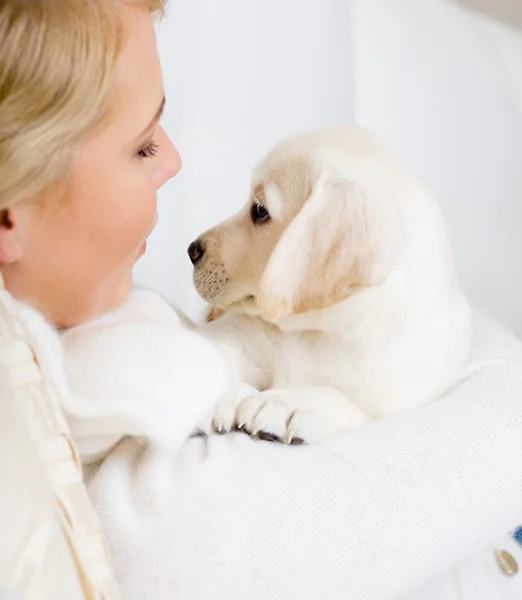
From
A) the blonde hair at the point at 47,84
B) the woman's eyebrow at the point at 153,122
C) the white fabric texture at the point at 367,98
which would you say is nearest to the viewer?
the blonde hair at the point at 47,84

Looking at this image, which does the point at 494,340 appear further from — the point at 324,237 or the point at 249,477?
the point at 249,477

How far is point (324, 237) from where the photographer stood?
3.22ft

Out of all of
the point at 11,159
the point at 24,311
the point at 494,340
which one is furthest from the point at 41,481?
the point at 494,340

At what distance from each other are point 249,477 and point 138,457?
0.12 metres

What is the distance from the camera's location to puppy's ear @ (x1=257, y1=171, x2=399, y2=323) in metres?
0.97

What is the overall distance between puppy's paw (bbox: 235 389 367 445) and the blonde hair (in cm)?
36

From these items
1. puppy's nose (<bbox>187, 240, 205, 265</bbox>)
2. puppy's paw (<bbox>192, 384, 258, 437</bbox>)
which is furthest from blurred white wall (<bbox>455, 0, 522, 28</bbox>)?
puppy's paw (<bbox>192, 384, 258, 437</bbox>)

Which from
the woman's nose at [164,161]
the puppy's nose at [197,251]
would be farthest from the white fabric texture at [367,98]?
the woman's nose at [164,161]

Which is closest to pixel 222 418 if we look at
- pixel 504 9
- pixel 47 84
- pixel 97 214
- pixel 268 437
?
pixel 268 437

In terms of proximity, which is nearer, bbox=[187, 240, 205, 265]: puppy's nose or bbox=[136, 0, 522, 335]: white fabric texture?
bbox=[187, 240, 205, 265]: puppy's nose

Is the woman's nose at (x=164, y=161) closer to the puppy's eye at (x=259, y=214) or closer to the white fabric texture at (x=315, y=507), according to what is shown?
the puppy's eye at (x=259, y=214)

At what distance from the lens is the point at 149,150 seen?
3.07 ft

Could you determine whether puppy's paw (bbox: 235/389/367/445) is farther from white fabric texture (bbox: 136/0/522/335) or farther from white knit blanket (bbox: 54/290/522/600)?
white fabric texture (bbox: 136/0/522/335)

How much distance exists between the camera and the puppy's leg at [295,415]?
3.20 feet
